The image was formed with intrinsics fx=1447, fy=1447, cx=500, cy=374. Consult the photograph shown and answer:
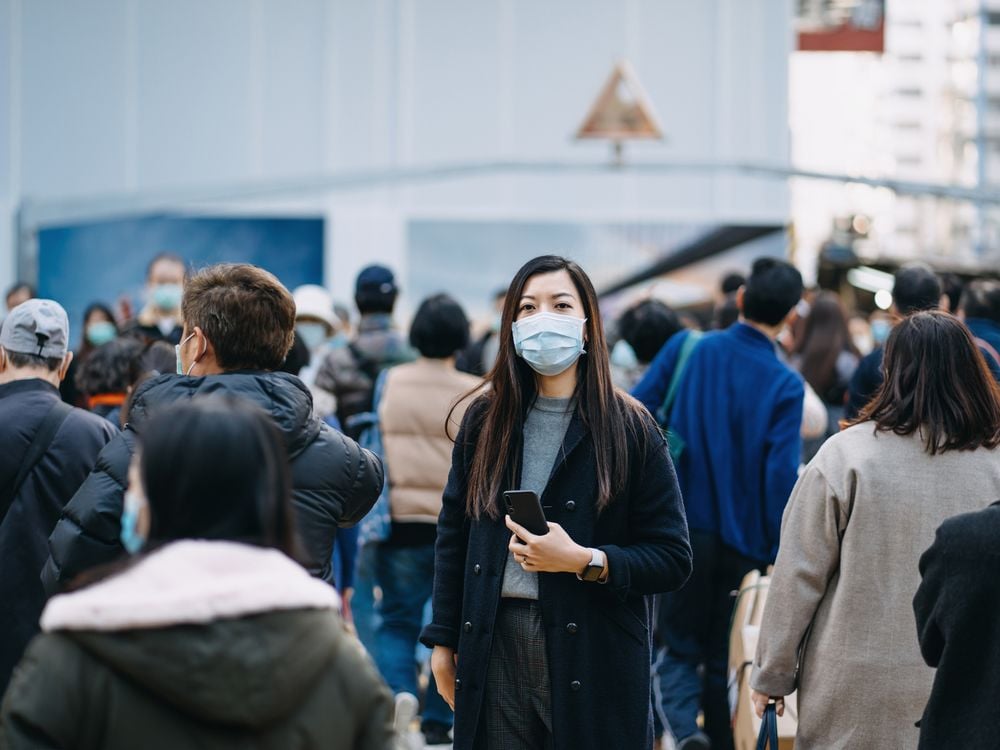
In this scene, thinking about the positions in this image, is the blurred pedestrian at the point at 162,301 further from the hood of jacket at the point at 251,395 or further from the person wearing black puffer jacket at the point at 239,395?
the hood of jacket at the point at 251,395

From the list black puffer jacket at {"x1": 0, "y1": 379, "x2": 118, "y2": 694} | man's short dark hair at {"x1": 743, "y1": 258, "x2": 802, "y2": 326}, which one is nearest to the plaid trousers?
black puffer jacket at {"x1": 0, "y1": 379, "x2": 118, "y2": 694}

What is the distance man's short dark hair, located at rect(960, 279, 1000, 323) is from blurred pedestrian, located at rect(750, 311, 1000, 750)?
3018mm

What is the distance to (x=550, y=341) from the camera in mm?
3938

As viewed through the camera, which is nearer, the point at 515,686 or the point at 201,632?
the point at 201,632

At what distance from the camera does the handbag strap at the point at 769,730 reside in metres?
4.21

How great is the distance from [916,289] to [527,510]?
11.0 ft

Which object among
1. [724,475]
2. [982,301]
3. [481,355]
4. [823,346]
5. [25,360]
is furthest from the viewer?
[481,355]

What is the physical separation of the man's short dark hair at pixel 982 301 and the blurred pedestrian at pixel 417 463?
244 cm

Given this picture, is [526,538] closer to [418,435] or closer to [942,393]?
[942,393]

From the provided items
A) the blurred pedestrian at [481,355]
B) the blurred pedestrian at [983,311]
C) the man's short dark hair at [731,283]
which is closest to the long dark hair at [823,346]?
the man's short dark hair at [731,283]

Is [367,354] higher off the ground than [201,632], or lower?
higher

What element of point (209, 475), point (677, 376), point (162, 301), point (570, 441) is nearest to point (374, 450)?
point (162, 301)

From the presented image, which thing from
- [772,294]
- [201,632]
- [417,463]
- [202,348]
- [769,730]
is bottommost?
[769,730]

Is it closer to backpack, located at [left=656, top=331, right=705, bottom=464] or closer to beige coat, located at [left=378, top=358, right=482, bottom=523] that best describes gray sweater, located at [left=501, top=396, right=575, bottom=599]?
backpack, located at [left=656, top=331, right=705, bottom=464]
